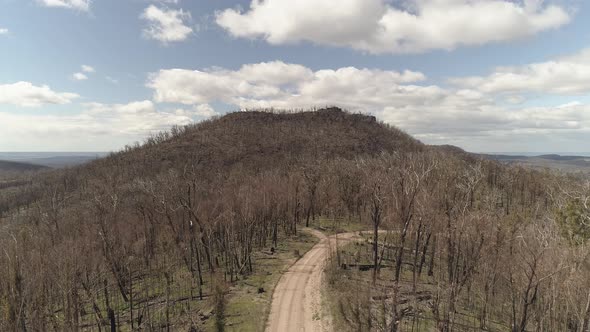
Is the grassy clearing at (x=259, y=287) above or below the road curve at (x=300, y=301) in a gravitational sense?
below

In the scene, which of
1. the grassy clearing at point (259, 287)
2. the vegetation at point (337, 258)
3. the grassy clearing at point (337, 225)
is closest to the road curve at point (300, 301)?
the grassy clearing at point (259, 287)

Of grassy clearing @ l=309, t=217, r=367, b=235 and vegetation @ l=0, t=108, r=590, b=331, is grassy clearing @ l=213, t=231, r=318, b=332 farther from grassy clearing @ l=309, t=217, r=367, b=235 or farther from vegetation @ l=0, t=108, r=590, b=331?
grassy clearing @ l=309, t=217, r=367, b=235

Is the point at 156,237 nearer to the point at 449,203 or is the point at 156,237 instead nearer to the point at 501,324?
the point at 449,203

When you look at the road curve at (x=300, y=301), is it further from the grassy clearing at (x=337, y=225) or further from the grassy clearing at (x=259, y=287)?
the grassy clearing at (x=337, y=225)

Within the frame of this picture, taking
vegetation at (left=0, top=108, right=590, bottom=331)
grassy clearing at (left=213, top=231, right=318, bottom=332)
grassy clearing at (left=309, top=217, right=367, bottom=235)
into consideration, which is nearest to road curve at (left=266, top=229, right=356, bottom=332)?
grassy clearing at (left=213, top=231, right=318, bottom=332)

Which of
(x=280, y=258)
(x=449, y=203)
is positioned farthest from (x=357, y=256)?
(x=449, y=203)

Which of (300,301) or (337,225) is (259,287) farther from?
(337,225)
